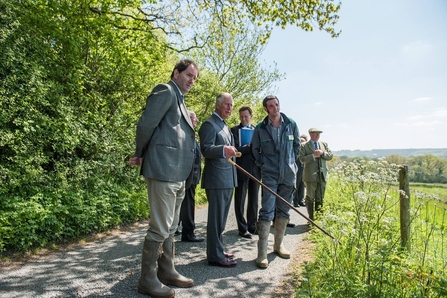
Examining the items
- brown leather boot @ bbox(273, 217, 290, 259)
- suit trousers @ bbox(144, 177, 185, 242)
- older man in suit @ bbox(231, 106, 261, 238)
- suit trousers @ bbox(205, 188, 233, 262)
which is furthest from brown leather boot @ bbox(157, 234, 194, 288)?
older man in suit @ bbox(231, 106, 261, 238)

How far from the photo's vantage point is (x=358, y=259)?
11.8 ft

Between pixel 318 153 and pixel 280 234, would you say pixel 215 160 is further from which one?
pixel 318 153

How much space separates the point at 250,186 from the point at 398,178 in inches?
99.8

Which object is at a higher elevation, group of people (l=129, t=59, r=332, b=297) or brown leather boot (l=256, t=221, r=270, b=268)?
group of people (l=129, t=59, r=332, b=297)

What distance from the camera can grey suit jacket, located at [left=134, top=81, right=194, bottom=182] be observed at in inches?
122

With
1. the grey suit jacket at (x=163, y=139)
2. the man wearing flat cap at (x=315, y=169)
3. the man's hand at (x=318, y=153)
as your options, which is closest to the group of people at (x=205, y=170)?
the grey suit jacket at (x=163, y=139)

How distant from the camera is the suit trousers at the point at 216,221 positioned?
13.5 ft

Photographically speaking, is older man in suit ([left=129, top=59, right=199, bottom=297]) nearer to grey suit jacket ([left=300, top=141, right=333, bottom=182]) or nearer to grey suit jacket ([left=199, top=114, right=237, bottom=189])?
grey suit jacket ([left=199, top=114, right=237, bottom=189])

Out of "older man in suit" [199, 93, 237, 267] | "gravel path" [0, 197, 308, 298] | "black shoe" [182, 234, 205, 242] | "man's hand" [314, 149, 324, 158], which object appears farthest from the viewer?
"man's hand" [314, 149, 324, 158]

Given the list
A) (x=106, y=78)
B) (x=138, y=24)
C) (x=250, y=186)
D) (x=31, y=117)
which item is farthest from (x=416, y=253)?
(x=138, y=24)

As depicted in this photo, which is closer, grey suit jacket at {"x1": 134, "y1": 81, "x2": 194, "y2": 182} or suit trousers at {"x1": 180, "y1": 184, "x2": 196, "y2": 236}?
grey suit jacket at {"x1": 134, "y1": 81, "x2": 194, "y2": 182}

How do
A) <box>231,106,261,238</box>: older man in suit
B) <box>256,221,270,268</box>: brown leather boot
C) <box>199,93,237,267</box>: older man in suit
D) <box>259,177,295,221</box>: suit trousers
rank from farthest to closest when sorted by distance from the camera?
1. <box>231,106,261,238</box>: older man in suit
2. <box>259,177,295,221</box>: suit trousers
3. <box>256,221,270,268</box>: brown leather boot
4. <box>199,93,237,267</box>: older man in suit

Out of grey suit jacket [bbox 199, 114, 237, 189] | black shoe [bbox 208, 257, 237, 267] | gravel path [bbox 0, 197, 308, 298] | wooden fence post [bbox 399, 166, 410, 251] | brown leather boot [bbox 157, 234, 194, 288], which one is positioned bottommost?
gravel path [bbox 0, 197, 308, 298]

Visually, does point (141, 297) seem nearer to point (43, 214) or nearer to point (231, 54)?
point (43, 214)
